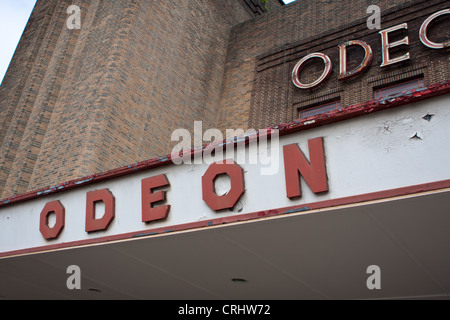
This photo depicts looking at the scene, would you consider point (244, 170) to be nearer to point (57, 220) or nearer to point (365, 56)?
point (57, 220)

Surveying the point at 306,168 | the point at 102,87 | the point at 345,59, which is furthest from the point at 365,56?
the point at 306,168

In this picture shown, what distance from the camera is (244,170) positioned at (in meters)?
6.62

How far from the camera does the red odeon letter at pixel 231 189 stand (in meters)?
6.48

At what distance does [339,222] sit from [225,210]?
1457mm

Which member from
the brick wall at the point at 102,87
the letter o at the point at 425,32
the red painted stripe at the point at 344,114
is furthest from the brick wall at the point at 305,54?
the red painted stripe at the point at 344,114

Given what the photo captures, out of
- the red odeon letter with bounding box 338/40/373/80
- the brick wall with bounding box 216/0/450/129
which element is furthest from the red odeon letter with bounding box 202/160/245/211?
the red odeon letter with bounding box 338/40/373/80

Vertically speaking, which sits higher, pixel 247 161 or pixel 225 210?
pixel 247 161

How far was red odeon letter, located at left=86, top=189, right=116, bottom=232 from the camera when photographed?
771 centimetres

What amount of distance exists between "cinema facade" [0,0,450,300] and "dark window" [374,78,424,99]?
7 cm

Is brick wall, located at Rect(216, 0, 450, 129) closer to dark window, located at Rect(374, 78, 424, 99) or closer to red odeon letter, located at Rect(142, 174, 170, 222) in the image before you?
dark window, located at Rect(374, 78, 424, 99)

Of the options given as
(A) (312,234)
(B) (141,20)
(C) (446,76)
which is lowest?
(A) (312,234)

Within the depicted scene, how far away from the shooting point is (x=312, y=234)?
6445 mm

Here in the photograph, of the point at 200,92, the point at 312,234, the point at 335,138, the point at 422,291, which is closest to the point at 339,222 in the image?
the point at 312,234

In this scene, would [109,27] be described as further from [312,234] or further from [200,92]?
[312,234]
